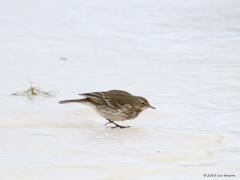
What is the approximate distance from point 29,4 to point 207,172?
914cm

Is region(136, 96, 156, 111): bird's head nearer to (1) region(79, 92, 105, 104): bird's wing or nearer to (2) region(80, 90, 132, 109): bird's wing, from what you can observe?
(2) region(80, 90, 132, 109): bird's wing

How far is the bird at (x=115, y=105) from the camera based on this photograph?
9.13 m

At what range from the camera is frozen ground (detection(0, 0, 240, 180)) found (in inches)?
291

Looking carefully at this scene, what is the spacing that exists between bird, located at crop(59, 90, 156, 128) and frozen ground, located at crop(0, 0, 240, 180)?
0.52 feet

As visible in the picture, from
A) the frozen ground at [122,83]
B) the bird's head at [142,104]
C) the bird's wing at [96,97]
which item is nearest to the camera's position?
the frozen ground at [122,83]

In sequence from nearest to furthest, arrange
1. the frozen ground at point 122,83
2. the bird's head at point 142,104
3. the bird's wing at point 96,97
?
the frozen ground at point 122,83
the bird's wing at point 96,97
the bird's head at point 142,104

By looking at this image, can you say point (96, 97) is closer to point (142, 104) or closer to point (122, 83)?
point (142, 104)

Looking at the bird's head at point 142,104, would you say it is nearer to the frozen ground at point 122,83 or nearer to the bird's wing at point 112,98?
the bird's wing at point 112,98

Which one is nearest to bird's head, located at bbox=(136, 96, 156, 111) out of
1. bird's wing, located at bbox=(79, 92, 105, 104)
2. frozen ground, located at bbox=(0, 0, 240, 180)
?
frozen ground, located at bbox=(0, 0, 240, 180)

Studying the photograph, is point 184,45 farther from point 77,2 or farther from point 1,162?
point 1,162

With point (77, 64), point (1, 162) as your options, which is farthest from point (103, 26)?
point (1, 162)

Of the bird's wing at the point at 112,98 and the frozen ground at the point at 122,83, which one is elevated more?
the bird's wing at the point at 112,98

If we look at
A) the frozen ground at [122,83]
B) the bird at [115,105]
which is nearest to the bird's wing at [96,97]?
the bird at [115,105]

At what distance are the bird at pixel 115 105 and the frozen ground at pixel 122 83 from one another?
0.16m
